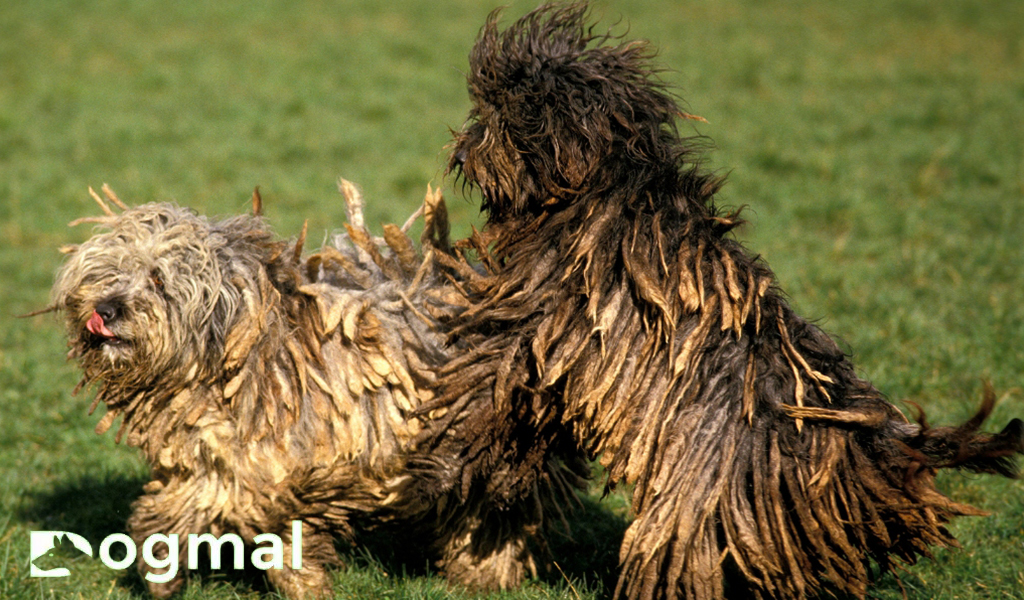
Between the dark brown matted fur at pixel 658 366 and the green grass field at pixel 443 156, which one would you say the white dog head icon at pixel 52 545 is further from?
the dark brown matted fur at pixel 658 366

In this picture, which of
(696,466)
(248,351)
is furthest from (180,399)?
(696,466)

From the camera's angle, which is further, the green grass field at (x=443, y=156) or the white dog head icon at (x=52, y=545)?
the green grass field at (x=443, y=156)

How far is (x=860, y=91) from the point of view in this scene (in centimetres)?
1143

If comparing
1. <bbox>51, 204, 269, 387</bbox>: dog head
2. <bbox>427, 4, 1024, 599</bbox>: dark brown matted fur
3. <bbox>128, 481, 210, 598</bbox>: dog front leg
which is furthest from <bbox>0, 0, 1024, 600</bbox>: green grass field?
<bbox>51, 204, 269, 387</bbox>: dog head

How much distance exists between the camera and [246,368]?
3.70 meters

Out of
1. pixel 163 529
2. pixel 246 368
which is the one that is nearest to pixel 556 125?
pixel 246 368

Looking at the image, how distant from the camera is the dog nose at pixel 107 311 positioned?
3.54m

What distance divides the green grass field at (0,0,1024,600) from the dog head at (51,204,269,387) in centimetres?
92

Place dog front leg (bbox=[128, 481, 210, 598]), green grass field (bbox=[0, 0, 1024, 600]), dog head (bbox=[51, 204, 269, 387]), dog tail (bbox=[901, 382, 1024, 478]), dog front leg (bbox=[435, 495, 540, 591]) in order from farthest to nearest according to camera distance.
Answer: green grass field (bbox=[0, 0, 1024, 600]) → dog front leg (bbox=[435, 495, 540, 591]) → dog front leg (bbox=[128, 481, 210, 598]) → dog head (bbox=[51, 204, 269, 387]) → dog tail (bbox=[901, 382, 1024, 478])

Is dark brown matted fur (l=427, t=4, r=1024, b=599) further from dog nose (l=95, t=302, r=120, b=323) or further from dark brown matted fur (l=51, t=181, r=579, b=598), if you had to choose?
dog nose (l=95, t=302, r=120, b=323)

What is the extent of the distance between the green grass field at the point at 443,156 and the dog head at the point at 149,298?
3.03ft

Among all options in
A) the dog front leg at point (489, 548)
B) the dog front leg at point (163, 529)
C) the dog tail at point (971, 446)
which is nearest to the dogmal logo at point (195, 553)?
the dog front leg at point (163, 529)

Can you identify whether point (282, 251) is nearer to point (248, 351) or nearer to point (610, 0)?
point (248, 351)

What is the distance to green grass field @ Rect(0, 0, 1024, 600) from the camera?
485cm
